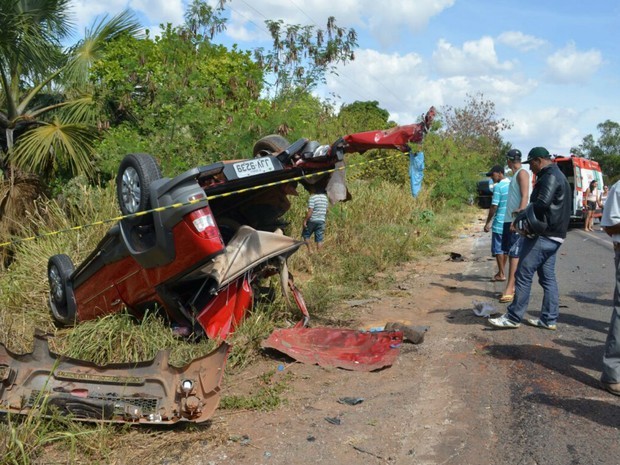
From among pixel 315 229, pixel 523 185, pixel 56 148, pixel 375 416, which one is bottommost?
pixel 375 416

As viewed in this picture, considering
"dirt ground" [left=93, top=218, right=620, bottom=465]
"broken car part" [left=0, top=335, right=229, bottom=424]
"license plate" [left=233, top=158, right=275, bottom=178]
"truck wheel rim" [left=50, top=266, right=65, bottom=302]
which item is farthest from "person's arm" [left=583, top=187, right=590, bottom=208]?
"broken car part" [left=0, top=335, right=229, bottom=424]

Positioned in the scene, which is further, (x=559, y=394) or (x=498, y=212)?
(x=498, y=212)

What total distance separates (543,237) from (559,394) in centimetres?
198

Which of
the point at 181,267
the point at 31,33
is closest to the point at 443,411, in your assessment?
the point at 181,267

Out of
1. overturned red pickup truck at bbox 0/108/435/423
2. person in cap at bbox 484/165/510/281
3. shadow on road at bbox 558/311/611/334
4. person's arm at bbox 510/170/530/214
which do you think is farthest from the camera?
person in cap at bbox 484/165/510/281

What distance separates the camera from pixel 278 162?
5.29 metres

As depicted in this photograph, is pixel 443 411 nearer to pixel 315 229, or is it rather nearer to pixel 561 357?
pixel 561 357

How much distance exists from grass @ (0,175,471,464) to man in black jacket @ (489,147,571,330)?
80.0 inches

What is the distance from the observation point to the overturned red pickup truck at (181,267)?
13.4 ft

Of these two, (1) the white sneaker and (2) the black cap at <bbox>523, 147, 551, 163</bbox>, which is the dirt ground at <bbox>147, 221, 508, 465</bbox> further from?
(2) the black cap at <bbox>523, 147, 551, 163</bbox>

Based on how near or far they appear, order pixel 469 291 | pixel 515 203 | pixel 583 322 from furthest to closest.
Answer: pixel 469 291 < pixel 515 203 < pixel 583 322

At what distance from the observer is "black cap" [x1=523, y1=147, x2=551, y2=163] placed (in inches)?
239

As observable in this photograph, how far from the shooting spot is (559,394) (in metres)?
4.44

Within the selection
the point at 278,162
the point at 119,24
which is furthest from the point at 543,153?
the point at 119,24
